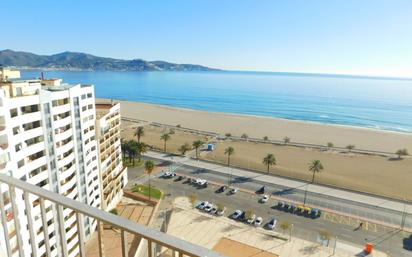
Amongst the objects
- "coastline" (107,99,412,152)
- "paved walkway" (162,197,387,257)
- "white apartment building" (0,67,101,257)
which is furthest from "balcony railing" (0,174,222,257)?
"coastline" (107,99,412,152)

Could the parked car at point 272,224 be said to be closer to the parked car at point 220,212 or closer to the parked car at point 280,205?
the parked car at point 280,205

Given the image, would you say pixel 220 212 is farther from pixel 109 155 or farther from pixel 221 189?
pixel 109 155

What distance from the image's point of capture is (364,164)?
44094 mm

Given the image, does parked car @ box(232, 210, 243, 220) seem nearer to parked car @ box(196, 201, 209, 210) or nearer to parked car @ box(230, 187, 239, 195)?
parked car @ box(196, 201, 209, 210)

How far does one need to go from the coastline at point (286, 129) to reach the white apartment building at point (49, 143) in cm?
4230

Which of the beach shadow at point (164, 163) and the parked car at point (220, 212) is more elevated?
the beach shadow at point (164, 163)

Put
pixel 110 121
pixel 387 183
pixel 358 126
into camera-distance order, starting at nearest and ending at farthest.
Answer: pixel 110 121 → pixel 387 183 → pixel 358 126

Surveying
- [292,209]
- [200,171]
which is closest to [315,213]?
[292,209]

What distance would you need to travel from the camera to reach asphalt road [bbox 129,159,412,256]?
24312 millimetres

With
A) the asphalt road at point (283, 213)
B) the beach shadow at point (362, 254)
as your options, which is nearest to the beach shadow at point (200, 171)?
the asphalt road at point (283, 213)

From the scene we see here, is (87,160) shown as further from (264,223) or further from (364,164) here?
(364,164)

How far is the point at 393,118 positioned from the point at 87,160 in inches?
3591

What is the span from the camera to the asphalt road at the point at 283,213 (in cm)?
2431

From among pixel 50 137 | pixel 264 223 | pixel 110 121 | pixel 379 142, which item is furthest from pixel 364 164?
pixel 50 137
